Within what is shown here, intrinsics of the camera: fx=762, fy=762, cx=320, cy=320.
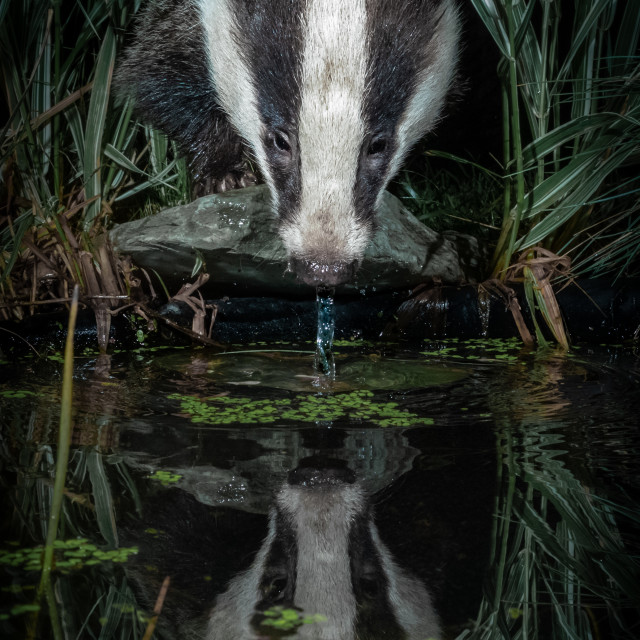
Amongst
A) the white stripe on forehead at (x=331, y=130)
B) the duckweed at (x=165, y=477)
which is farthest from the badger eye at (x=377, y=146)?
the duckweed at (x=165, y=477)

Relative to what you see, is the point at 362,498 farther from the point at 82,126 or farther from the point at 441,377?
the point at 82,126

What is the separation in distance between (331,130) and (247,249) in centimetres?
71

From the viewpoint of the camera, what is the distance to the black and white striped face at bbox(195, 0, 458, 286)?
2377 millimetres

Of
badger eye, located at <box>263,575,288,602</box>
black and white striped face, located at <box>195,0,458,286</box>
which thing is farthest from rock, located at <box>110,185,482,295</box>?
badger eye, located at <box>263,575,288,602</box>

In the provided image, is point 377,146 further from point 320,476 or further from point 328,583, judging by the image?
point 328,583

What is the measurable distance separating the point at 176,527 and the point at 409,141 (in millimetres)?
2067

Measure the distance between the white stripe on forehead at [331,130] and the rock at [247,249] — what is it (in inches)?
18.3

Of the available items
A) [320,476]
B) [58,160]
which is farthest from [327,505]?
[58,160]

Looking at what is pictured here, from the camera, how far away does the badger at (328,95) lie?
2379 mm

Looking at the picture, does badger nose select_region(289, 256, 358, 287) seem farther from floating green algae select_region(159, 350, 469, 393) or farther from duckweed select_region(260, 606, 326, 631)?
duckweed select_region(260, 606, 326, 631)

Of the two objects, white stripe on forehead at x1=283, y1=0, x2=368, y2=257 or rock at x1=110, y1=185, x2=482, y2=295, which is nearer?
white stripe on forehead at x1=283, y1=0, x2=368, y2=257

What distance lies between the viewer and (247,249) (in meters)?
2.93

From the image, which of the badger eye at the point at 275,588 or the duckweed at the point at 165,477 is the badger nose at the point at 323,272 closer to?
the duckweed at the point at 165,477

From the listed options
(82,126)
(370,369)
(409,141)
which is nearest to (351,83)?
(409,141)
